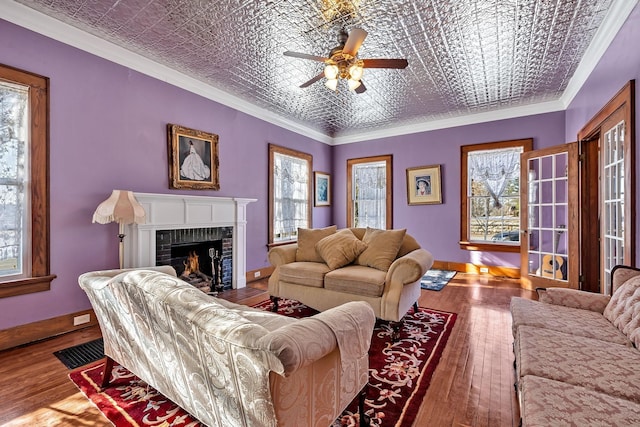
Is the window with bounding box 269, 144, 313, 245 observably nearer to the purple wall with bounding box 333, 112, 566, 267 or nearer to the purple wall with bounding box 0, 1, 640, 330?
the purple wall with bounding box 0, 1, 640, 330

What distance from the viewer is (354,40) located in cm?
228

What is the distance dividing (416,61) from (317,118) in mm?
2387

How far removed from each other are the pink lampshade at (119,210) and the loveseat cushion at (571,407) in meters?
3.14

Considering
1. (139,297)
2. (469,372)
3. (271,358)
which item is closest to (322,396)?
(271,358)

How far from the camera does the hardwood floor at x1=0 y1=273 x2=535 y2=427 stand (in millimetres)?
1622

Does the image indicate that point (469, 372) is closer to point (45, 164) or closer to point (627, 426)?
point (627, 426)

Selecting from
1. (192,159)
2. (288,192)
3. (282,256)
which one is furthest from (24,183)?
(288,192)

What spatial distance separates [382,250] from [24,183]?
333cm

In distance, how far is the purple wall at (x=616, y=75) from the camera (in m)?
2.20

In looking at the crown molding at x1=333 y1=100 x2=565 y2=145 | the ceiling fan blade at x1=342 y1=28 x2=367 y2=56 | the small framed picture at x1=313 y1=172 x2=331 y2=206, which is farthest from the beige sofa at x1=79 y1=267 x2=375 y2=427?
the crown molding at x1=333 y1=100 x2=565 y2=145

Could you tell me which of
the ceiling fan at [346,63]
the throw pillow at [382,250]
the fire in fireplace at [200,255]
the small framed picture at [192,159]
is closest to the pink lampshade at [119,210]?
the fire in fireplace at [200,255]

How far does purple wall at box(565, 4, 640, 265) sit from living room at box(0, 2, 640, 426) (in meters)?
0.01

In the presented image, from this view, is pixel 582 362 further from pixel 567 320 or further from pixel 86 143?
pixel 86 143

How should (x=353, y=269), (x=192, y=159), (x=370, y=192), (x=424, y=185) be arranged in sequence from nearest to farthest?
(x=353, y=269)
(x=192, y=159)
(x=424, y=185)
(x=370, y=192)
